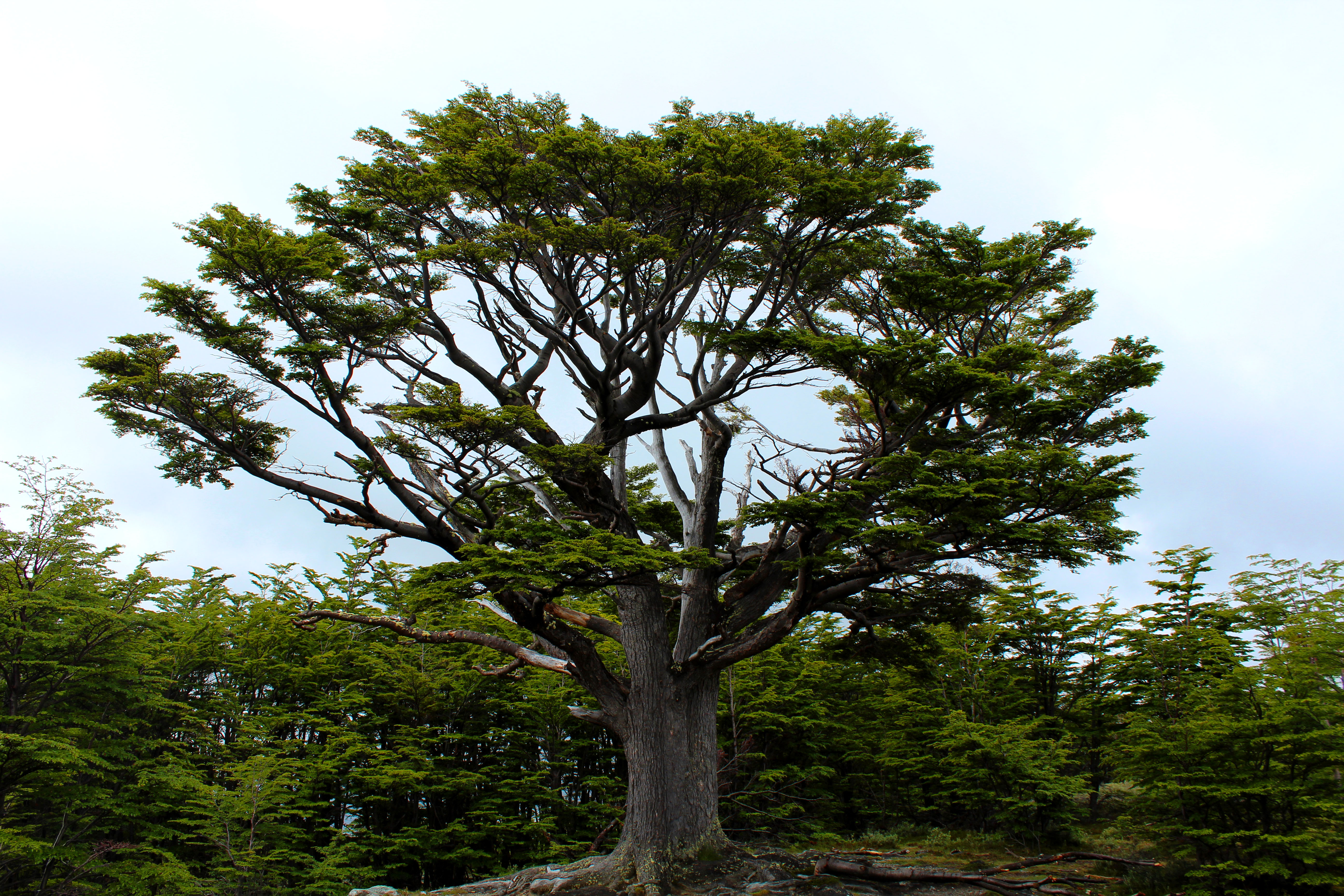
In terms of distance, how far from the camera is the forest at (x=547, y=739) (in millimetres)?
9055

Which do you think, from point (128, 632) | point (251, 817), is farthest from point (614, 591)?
point (128, 632)

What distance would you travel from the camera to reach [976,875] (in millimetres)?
8969

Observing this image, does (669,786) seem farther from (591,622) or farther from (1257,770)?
(1257,770)

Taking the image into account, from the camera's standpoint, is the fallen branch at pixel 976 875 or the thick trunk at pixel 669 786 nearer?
the fallen branch at pixel 976 875

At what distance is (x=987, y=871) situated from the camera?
9.34m

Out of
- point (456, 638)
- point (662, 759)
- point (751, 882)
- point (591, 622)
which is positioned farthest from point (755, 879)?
point (456, 638)

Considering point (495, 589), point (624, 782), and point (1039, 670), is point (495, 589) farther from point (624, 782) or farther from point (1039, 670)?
point (1039, 670)

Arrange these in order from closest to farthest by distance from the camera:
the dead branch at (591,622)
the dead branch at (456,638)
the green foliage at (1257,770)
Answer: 1. the green foliage at (1257,770)
2. the dead branch at (456,638)
3. the dead branch at (591,622)

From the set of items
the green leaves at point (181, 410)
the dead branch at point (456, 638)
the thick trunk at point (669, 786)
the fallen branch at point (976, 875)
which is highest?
the green leaves at point (181, 410)

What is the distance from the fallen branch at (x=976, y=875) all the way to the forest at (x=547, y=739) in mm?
866

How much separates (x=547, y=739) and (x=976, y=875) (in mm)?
6815

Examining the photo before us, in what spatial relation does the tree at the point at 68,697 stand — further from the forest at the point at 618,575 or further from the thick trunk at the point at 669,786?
the thick trunk at the point at 669,786

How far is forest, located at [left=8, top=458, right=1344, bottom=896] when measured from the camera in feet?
29.7

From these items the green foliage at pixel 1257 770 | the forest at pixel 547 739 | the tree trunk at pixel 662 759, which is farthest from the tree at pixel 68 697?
the green foliage at pixel 1257 770
